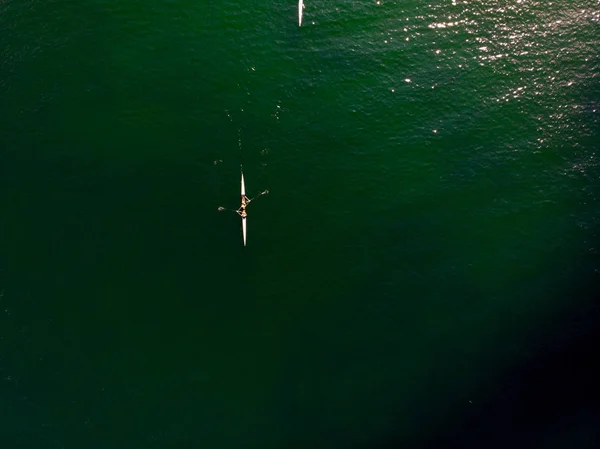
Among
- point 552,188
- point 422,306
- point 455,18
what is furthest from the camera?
point 455,18

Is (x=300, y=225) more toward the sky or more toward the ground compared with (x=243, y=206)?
more toward the ground

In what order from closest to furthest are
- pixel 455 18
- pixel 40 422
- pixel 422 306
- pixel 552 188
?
pixel 40 422 < pixel 422 306 < pixel 552 188 < pixel 455 18

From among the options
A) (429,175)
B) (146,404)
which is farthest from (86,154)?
(429,175)

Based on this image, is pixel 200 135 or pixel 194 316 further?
pixel 200 135

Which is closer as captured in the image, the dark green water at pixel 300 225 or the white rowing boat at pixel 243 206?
the dark green water at pixel 300 225

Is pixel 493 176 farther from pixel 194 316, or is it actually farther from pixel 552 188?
pixel 194 316

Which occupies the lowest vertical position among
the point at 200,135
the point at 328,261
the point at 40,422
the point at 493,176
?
the point at 40,422

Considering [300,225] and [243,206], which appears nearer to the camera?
[243,206]

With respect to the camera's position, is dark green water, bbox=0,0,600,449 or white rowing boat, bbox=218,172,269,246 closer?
dark green water, bbox=0,0,600,449
